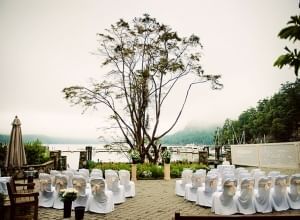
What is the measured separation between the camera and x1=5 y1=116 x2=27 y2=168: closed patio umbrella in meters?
12.0

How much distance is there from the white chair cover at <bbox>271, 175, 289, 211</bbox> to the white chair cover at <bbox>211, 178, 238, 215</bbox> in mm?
1101

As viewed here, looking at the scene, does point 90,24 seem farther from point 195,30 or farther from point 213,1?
point 213,1

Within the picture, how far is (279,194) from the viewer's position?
7.66 metres

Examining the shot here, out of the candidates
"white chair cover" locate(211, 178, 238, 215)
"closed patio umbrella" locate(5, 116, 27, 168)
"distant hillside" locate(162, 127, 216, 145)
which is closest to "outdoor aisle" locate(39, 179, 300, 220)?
"white chair cover" locate(211, 178, 238, 215)

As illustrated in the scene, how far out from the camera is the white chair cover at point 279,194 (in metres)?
7.62

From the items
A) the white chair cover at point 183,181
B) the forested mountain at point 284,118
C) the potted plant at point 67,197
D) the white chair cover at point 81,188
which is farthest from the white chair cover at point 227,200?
the forested mountain at point 284,118

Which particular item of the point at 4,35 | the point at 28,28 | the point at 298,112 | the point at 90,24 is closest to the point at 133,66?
the point at 90,24

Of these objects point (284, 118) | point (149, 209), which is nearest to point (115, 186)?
point (149, 209)

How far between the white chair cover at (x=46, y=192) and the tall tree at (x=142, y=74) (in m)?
10.8

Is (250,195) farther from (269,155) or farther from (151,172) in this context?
(269,155)

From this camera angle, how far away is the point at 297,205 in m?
7.82

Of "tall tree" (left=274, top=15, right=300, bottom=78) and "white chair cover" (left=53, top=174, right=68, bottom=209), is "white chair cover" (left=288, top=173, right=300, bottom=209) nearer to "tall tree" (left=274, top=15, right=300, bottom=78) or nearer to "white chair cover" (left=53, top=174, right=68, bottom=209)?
"white chair cover" (left=53, top=174, right=68, bottom=209)

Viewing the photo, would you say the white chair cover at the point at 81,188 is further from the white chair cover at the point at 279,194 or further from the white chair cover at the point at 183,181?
the white chair cover at the point at 279,194

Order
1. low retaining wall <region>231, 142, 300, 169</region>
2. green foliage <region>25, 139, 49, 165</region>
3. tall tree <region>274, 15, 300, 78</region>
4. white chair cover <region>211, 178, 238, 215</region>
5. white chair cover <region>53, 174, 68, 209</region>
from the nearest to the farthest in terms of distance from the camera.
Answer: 1. tall tree <region>274, 15, 300, 78</region>
2. white chair cover <region>211, 178, 238, 215</region>
3. white chair cover <region>53, 174, 68, 209</region>
4. low retaining wall <region>231, 142, 300, 169</region>
5. green foliage <region>25, 139, 49, 165</region>
